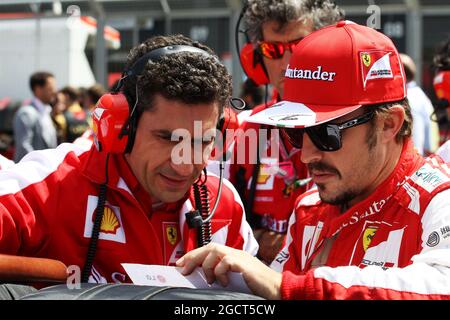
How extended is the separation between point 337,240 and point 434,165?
1.17 ft

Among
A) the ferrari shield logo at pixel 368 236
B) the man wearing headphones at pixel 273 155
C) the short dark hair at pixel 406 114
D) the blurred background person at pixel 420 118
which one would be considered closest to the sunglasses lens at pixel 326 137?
the short dark hair at pixel 406 114

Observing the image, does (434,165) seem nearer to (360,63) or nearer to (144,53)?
(360,63)

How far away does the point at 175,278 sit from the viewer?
169 centimetres

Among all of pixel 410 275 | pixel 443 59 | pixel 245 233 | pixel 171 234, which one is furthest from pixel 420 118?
pixel 410 275

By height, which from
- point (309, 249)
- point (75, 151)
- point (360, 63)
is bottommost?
point (309, 249)

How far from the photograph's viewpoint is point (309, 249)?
237cm

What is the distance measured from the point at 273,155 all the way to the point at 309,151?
1418mm

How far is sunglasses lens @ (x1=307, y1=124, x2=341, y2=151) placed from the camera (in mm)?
2098

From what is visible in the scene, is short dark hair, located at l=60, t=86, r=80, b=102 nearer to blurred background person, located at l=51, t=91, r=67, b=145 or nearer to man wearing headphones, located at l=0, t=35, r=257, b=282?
blurred background person, located at l=51, t=91, r=67, b=145

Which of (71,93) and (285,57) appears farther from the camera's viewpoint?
(71,93)

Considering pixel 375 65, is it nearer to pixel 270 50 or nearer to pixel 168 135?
pixel 168 135

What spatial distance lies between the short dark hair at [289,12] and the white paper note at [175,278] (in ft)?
7.08

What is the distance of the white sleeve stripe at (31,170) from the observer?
2.34m
